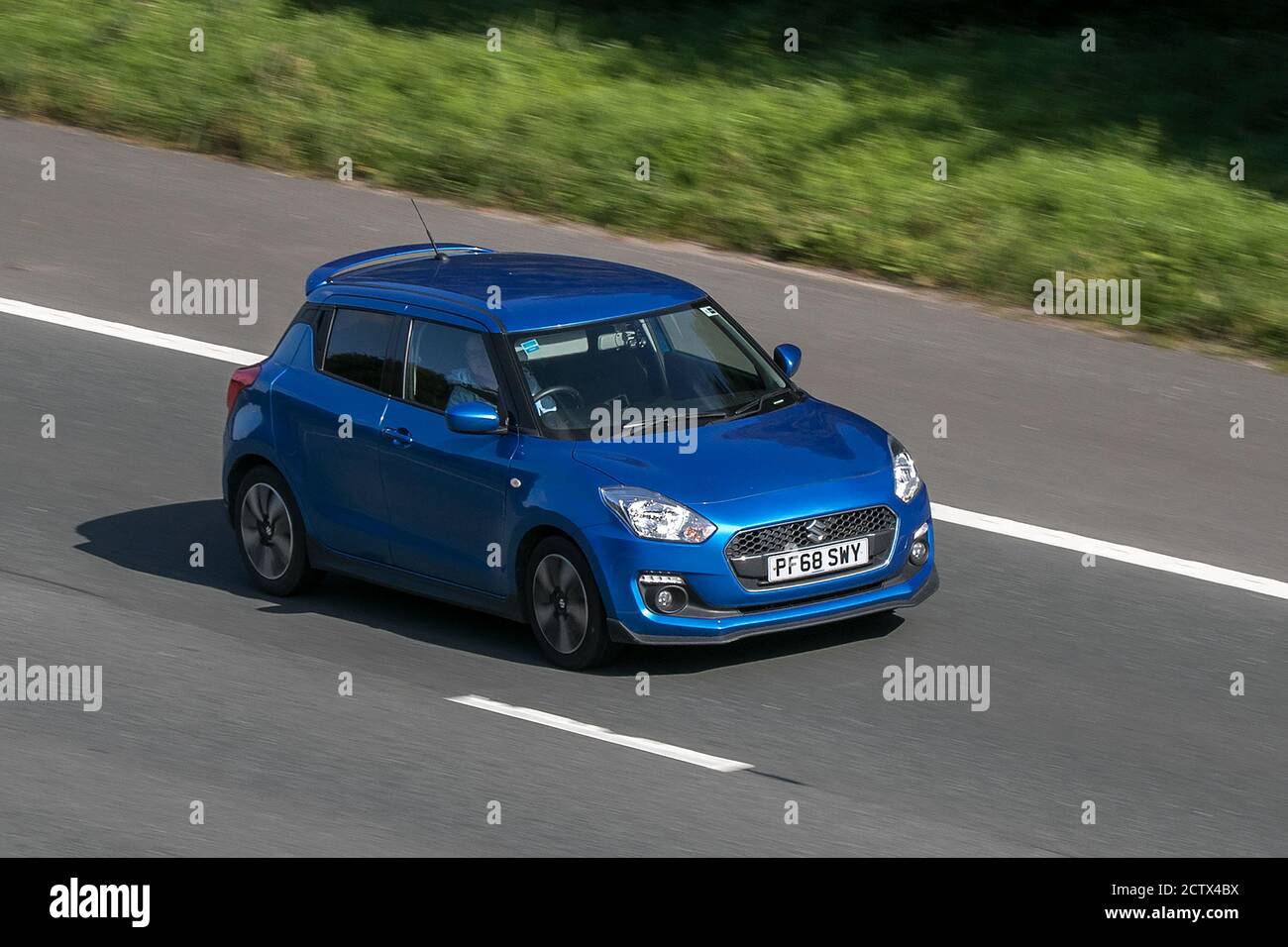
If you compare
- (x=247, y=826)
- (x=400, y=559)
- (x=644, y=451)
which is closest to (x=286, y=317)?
(x=400, y=559)

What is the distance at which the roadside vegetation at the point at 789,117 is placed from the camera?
631 inches

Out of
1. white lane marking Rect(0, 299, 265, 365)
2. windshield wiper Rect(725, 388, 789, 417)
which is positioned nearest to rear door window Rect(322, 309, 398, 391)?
windshield wiper Rect(725, 388, 789, 417)

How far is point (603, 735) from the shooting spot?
8656 mm

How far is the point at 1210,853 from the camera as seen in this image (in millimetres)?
7492

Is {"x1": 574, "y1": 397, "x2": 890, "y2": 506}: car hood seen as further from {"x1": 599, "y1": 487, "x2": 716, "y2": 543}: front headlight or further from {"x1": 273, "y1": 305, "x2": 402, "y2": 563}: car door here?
{"x1": 273, "y1": 305, "x2": 402, "y2": 563}: car door

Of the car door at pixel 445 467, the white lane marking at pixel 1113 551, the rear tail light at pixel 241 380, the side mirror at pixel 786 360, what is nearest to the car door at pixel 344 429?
the car door at pixel 445 467

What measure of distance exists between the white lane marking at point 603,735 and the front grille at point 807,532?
3.31 feet

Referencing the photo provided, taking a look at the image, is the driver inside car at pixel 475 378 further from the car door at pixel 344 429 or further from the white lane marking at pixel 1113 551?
the white lane marking at pixel 1113 551

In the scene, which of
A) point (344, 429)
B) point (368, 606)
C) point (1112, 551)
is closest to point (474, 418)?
point (344, 429)

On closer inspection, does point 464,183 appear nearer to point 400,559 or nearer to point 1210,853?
point 400,559

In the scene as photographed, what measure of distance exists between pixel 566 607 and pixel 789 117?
1001 centimetres

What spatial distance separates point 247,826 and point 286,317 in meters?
7.85

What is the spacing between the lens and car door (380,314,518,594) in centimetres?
963

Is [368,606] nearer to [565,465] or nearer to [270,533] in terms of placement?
[270,533]
